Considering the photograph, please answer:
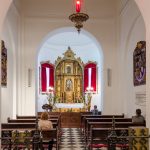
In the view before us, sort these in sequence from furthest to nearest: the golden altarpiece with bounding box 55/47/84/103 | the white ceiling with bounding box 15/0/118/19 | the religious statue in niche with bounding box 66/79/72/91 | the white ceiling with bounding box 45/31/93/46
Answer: the religious statue in niche with bounding box 66/79/72/91 < the golden altarpiece with bounding box 55/47/84/103 < the white ceiling with bounding box 45/31/93/46 < the white ceiling with bounding box 15/0/118/19

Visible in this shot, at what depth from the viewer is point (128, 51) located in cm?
1180

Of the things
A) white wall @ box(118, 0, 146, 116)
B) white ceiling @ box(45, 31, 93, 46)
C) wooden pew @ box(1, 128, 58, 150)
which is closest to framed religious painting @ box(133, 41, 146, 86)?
white wall @ box(118, 0, 146, 116)

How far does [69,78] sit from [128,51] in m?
8.56

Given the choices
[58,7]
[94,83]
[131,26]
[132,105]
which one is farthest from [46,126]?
[94,83]

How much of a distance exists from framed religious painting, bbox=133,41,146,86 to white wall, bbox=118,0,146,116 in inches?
8.0

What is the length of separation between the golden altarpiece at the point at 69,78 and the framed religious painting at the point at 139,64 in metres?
9.14

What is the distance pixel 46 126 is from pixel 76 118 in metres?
8.45

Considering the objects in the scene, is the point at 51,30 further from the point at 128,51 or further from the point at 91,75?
the point at 91,75

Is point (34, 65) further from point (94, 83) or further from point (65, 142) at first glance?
point (94, 83)

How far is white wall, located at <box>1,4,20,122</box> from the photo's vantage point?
10305 mm

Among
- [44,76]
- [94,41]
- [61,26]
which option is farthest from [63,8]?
[44,76]

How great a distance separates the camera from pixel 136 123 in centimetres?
888

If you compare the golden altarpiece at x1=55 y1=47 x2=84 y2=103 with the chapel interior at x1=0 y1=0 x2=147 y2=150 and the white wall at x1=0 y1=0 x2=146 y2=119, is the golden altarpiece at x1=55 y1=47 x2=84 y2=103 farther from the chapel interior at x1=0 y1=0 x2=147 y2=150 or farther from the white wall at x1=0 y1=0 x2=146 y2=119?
the white wall at x1=0 y1=0 x2=146 y2=119

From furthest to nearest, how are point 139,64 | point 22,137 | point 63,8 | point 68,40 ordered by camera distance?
point 68,40
point 63,8
point 139,64
point 22,137
